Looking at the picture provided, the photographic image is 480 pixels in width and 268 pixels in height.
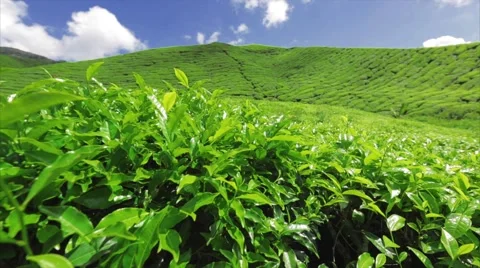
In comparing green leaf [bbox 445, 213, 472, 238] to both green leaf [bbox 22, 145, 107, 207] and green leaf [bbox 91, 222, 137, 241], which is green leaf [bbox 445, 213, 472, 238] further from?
green leaf [bbox 22, 145, 107, 207]

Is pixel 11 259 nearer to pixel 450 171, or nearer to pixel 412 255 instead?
pixel 412 255

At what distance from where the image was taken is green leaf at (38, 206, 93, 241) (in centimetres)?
75

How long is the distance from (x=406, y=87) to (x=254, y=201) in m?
33.0

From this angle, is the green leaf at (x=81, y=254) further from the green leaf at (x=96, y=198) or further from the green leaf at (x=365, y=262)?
the green leaf at (x=365, y=262)

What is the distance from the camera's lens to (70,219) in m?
0.76

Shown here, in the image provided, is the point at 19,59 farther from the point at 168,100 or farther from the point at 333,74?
the point at 168,100

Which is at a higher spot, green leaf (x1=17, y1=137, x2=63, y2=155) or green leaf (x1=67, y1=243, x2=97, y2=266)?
green leaf (x1=17, y1=137, x2=63, y2=155)

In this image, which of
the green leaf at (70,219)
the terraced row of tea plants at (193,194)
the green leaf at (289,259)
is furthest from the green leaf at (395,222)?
the green leaf at (70,219)

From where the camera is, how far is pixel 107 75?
4428 cm

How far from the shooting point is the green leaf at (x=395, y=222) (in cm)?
123

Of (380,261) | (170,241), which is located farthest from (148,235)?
(380,261)

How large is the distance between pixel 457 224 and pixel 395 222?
0.20m

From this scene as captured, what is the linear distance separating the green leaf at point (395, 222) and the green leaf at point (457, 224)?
0.14 meters

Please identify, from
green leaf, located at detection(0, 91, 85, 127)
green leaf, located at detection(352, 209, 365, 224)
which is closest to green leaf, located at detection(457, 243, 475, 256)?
green leaf, located at detection(352, 209, 365, 224)
